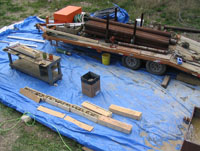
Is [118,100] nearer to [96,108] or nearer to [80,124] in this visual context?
[96,108]

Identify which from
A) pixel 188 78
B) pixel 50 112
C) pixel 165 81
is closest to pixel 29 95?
pixel 50 112

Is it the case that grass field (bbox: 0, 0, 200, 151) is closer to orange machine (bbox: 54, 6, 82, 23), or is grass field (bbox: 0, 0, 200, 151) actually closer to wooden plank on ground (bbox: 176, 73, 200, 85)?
orange machine (bbox: 54, 6, 82, 23)

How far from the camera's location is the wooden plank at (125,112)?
582cm

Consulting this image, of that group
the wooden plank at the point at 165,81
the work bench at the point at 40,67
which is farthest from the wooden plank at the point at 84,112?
the wooden plank at the point at 165,81

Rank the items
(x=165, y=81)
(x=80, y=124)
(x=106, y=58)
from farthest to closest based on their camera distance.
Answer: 1. (x=106, y=58)
2. (x=165, y=81)
3. (x=80, y=124)

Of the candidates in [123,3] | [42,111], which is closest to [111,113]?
[42,111]

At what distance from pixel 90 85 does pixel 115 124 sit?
1452mm

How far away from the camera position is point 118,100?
6559 millimetres

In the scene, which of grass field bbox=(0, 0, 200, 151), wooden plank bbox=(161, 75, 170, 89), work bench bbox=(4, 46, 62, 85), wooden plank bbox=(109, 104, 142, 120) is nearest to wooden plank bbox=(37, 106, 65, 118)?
grass field bbox=(0, 0, 200, 151)

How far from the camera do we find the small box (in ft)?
20.9

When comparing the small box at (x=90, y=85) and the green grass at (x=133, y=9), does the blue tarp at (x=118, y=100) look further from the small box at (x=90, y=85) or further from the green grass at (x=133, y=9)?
the green grass at (x=133, y=9)

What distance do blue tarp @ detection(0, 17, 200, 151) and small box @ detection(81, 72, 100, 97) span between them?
0.19 meters

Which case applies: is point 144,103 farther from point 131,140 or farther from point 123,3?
point 123,3

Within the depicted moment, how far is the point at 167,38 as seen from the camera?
7633 mm
